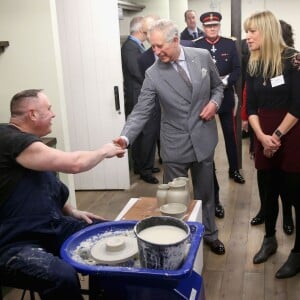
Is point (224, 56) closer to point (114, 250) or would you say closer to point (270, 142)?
point (270, 142)

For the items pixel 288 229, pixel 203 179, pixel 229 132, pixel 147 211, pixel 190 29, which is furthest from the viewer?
pixel 190 29

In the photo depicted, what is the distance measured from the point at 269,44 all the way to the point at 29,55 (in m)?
1.66

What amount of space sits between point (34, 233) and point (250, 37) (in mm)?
1602

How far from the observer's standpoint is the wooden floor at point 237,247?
7.80 feet

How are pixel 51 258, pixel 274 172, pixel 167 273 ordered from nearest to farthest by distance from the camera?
pixel 167 273
pixel 51 258
pixel 274 172

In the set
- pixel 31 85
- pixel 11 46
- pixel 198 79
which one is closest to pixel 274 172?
pixel 198 79

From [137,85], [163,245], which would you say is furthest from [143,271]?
[137,85]

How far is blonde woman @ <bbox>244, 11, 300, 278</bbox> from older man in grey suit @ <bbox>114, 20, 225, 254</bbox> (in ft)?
0.87

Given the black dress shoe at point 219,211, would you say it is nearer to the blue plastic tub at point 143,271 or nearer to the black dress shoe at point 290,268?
the black dress shoe at point 290,268

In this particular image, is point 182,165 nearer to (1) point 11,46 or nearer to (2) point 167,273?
(2) point 167,273

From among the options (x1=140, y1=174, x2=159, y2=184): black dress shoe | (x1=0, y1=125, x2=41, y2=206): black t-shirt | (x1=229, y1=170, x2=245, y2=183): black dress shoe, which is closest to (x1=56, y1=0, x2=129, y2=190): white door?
(x1=140, y1=174, x2=159, y2=184): black dress shoe

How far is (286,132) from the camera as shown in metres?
2.35

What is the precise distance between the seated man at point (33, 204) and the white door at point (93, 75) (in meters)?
2.03

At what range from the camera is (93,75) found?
3904 millimetres
